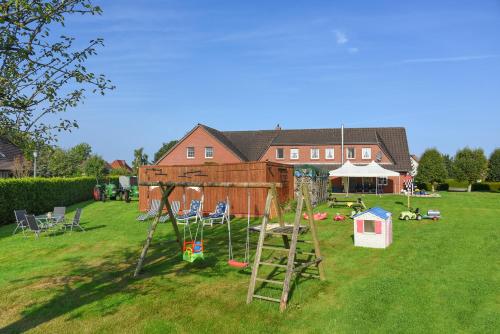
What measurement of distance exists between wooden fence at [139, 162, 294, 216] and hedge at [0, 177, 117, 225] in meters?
6.03

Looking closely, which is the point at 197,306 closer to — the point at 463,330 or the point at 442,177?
the point at 463,330

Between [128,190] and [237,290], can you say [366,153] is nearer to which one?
[128,190]

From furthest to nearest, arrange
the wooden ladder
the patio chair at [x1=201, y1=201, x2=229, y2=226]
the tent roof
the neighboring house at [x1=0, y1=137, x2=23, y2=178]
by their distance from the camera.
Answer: the neighboring house at [x1=0, y1=137, x2=23, y2=178]
the tent roof
the patio chair at [x1=201, y1=201, x2=229, y2=226]
the wooden ladder

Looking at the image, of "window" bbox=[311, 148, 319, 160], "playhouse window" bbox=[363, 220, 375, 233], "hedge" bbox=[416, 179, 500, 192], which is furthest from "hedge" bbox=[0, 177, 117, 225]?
"hedge" bbox=[416, 179, 500, 192]

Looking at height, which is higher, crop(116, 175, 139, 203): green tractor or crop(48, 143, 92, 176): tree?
crop(48, 143, 92, 176): tree

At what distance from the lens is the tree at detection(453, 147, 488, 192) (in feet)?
152

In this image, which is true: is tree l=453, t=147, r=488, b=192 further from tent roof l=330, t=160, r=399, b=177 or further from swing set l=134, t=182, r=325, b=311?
swing set l=134, t=182, r=325, b=311

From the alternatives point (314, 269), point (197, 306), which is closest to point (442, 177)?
point (314, 269)

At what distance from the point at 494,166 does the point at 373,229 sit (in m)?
46.1

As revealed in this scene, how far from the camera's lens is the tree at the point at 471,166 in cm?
4634

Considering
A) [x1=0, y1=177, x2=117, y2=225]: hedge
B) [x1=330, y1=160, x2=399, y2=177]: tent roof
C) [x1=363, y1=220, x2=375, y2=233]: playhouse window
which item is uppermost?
[x1=330, y1=160, x2=399, y2=177]: tent roof

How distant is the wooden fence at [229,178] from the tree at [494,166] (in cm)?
3810

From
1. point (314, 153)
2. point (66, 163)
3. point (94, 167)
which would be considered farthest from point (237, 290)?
point (94, 167)

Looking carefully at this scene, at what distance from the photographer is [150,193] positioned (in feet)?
78.1
